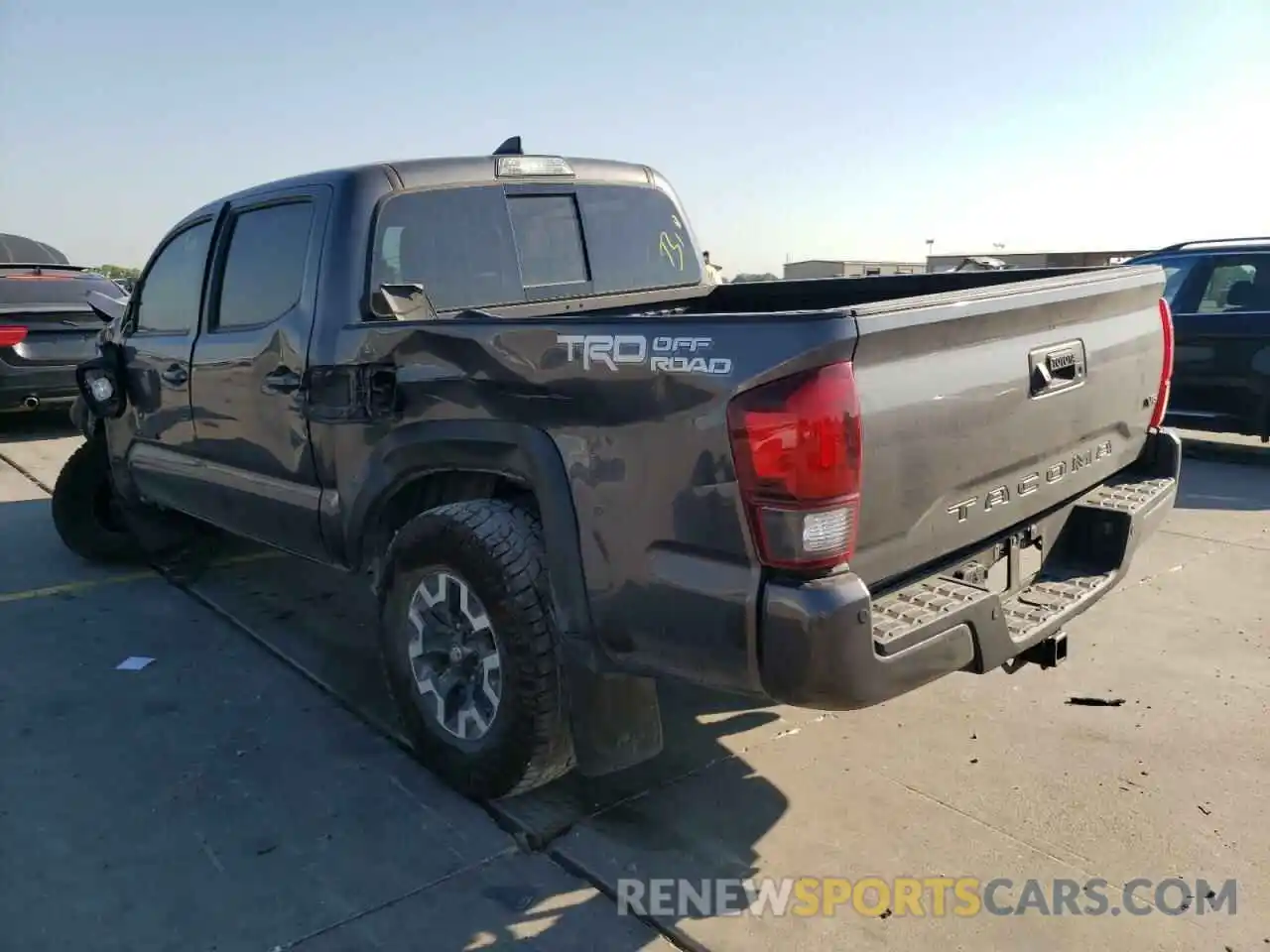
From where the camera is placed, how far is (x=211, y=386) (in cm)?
435

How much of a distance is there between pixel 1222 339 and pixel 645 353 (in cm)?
721

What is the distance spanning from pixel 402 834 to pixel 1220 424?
7459mm

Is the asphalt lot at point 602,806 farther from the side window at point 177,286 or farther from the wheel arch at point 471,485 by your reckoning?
the side window at point 177,286

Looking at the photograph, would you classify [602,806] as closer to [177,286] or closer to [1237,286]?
[177,286]

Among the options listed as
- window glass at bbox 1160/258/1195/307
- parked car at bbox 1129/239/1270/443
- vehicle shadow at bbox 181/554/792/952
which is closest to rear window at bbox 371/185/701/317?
vehicle shadow at bbox 181/554/792/952

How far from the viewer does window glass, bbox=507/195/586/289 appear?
13.1 ft

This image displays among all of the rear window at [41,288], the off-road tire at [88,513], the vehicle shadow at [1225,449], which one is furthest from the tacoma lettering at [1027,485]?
the rear window at [41,288]

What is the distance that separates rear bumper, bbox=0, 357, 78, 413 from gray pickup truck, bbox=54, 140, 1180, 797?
565 cm

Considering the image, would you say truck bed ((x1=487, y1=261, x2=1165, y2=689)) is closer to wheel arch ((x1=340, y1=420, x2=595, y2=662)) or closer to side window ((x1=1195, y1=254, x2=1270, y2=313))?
wheel arch ((x1=340, y1=420, x2=595, y2=662))

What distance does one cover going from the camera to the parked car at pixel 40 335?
9.05 metres

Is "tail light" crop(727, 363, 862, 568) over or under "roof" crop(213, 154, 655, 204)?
under

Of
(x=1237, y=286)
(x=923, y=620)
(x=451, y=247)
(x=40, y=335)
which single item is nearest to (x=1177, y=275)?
(x=1237, y=286)

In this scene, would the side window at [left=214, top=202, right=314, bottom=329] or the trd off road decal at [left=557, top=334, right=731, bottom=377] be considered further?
the side window at [left=214, top=202, right=314, bottom=329]

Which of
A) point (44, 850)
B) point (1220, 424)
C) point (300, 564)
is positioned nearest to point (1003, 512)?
point (44, 850)
